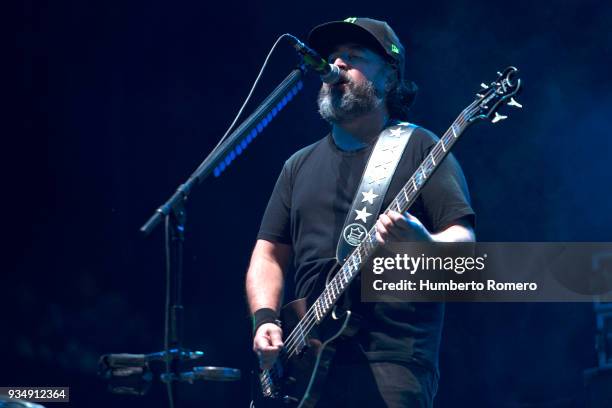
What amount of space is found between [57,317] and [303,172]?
190 cm

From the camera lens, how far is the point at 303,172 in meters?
3.37

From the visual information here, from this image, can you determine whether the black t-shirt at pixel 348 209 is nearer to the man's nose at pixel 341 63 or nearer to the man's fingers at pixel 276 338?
the man's fingers at pixel 276 338

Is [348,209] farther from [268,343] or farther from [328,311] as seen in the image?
[268,343]

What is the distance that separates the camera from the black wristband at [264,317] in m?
3.08

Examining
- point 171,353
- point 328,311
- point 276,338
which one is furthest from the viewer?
point 276,338

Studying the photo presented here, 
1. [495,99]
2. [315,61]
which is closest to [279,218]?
[315,61]

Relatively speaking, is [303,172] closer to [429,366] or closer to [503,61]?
[429,366]

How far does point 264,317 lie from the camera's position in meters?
3.10

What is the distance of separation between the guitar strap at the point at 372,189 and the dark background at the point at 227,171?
4.82 ft

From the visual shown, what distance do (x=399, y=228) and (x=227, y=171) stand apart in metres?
2.29

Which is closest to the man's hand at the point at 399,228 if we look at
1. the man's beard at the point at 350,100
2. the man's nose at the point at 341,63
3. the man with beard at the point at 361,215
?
the man with beard at the point at 361,215

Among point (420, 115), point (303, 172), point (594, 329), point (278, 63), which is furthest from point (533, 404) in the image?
point (278, 63)

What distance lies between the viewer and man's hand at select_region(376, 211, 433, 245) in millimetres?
2633

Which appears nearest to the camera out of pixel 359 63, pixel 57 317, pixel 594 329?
pixel 359 63
